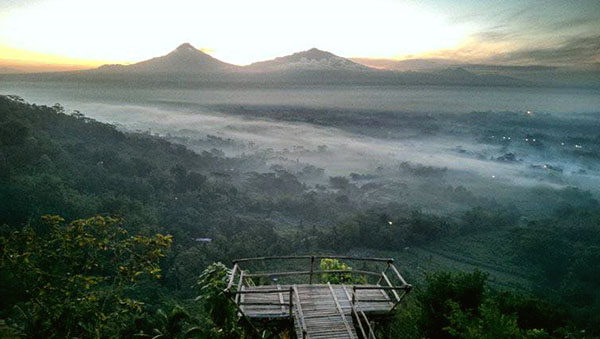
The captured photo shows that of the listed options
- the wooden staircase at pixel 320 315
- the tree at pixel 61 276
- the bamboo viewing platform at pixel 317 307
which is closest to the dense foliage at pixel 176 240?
the tree at pixel 61 276

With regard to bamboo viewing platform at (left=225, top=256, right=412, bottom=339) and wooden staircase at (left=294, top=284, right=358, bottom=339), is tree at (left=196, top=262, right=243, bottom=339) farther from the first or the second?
wooden staircase at (left=294, top=284, right=358, bottom=339)

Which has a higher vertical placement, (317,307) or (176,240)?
(317,307)

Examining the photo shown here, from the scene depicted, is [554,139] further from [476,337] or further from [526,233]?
[476,337]

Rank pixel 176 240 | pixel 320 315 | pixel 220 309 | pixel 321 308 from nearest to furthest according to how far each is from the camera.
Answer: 1. pixel 320 315
2. pixel 321 308
3. pixel 220 309
4. pixel 176 240

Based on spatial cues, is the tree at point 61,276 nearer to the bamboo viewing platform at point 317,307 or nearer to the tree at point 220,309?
the tree at point 220,309

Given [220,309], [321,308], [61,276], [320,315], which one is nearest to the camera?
[320,315]

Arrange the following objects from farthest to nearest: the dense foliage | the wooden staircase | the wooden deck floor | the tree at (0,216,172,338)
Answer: the dense foliage < the tree at (0,216,172,338) < the wooden deck floor < the wooden staircase

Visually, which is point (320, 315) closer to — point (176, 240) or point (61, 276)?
point (61, 276)

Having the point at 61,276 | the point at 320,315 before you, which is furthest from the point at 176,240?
the point at 320,315

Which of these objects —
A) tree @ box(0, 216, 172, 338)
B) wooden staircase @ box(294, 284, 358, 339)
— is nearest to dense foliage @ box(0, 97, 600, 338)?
tree @ box(0, 216, 172, 338)
